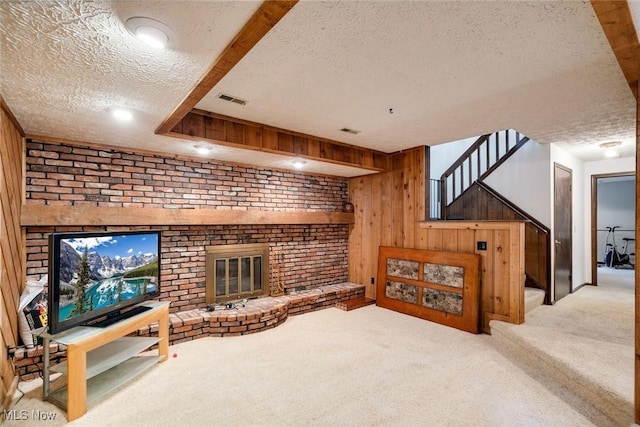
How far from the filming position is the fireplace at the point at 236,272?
383 cm

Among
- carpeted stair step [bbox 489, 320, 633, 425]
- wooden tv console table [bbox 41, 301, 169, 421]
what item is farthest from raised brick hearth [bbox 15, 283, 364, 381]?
carpeted stair step [bbox 489, 320, 633, 425]

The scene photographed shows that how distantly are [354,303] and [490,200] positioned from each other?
107 inches

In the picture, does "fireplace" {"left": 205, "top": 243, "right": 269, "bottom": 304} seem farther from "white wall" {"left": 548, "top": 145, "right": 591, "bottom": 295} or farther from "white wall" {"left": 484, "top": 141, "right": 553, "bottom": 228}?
"white wall" {"left": 548, "top": 145, "right": 591, "bottom": 295}

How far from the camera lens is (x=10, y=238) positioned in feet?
7.95

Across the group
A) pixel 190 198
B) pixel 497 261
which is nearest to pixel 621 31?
pixel 497 261

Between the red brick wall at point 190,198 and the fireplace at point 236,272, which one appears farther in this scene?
the fireplace at point 236,272

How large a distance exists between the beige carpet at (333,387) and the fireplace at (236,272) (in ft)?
2.23

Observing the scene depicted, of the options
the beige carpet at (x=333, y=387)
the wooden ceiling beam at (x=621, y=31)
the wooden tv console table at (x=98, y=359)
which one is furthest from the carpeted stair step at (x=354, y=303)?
the wooden ceiling beam at (x=621, y=31)

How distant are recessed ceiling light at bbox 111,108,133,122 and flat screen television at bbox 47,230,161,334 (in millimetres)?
967

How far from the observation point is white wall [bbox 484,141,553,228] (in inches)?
163

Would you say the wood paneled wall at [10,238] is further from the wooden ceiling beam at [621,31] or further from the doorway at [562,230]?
the doorway at [562,230]

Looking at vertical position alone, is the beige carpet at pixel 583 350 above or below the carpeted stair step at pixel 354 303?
above

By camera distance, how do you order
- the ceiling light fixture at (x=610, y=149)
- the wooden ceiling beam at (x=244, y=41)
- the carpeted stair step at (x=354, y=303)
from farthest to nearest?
the carpeted stair step at (x=354, y=303)
the ceiling light fixture at (x=610, y=149)
the wooden ceiling beam at (x=244, y=41)

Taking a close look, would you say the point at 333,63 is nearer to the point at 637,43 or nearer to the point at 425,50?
the point at 425,50
